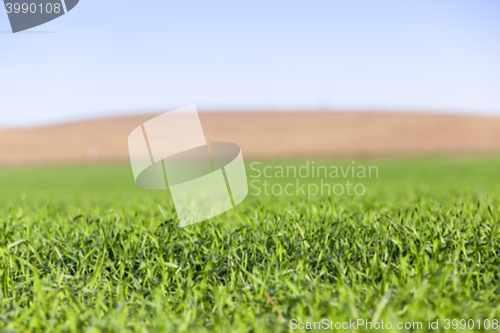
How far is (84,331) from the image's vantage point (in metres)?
2.04

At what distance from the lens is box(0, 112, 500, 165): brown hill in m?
48.2

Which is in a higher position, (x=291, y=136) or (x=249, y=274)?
(x=249, y=274)

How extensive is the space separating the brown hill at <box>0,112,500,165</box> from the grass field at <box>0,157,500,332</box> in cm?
4190

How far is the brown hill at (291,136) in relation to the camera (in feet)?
158

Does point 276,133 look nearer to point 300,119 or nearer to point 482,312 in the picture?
point 300,119

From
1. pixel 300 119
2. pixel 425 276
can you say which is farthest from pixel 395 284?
pixel 300 119

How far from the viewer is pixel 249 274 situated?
99.8 inches

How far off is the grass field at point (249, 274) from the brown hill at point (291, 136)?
137 ft

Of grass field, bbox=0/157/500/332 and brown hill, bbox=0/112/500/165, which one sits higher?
grass field, bbox=0/157/500/332

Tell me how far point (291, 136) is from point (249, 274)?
2080 inches

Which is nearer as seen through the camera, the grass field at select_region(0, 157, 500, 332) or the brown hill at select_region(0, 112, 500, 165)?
the grass field at select_region(0, 157, 500, 332)

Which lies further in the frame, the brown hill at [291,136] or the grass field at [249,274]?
the brown hill at [291,136]

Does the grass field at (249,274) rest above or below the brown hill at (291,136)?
above

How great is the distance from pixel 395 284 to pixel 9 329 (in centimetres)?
221
